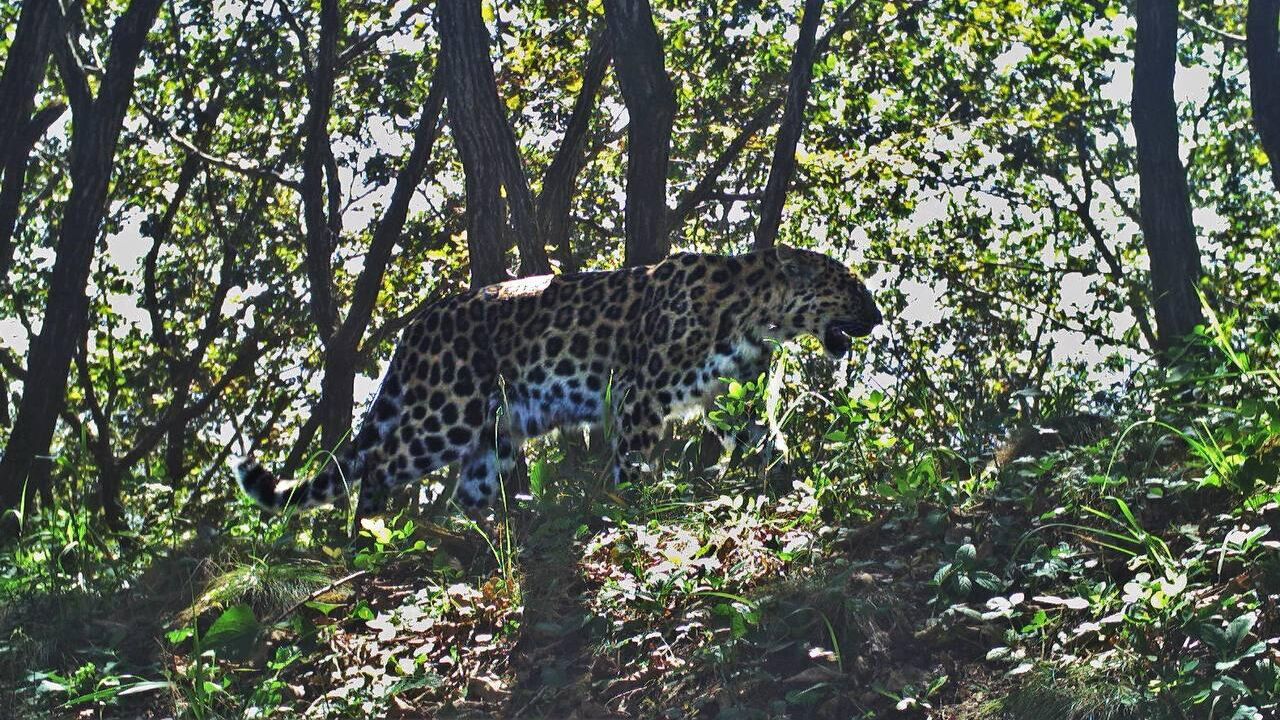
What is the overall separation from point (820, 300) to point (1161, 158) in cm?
323

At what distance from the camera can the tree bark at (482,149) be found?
33.5 ft

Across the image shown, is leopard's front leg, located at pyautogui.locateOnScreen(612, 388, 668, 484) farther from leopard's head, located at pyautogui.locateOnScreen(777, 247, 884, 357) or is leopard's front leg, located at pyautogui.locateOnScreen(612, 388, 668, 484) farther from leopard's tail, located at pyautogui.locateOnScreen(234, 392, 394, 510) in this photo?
leopard's tail, located at pyautogui.locateOnScreen(234, 392, 394, 510)

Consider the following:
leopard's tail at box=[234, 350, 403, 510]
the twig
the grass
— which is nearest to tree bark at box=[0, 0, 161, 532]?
leopard's tail at box=[234, 350, 403, 510]

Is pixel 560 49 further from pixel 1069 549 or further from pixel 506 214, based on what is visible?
pixel 1069 549

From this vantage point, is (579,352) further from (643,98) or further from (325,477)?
(643,98)

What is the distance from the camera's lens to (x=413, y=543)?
6.48 meters

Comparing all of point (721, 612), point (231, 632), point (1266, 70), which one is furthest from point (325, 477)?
point (1266, 70)

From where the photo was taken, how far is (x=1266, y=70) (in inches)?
424

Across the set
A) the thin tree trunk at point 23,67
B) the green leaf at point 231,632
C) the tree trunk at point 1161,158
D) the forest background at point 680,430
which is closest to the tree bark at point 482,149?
the forest background at point 680,430

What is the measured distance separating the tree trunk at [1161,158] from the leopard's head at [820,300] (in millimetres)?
2433

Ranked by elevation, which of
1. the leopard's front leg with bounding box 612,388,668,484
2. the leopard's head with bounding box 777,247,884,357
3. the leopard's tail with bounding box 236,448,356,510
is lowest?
the leopard's tail with bounding box 236,448,356,510

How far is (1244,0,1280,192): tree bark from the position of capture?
10.8 meters

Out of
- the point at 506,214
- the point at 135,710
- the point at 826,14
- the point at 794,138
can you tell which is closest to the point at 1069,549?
the point at 135,710

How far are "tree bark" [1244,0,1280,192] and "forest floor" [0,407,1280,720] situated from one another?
6032 mm
